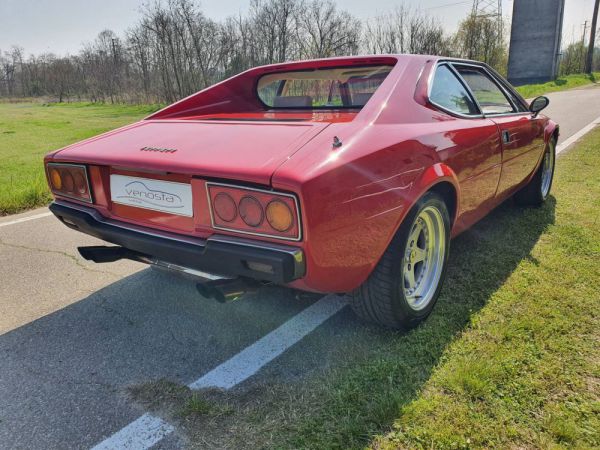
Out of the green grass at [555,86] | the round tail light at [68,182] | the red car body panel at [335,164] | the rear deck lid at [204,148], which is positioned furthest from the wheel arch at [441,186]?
the green grass at [555,86]

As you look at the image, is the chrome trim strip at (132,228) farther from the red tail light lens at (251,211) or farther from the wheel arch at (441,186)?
the wheel arch at (441,186)

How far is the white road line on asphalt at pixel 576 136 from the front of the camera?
7.14 metres

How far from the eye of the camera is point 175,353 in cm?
220

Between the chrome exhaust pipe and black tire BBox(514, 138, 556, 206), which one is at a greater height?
the chrome exhaust pipe

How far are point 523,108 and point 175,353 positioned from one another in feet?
11.2

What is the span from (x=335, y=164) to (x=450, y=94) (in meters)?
1.44

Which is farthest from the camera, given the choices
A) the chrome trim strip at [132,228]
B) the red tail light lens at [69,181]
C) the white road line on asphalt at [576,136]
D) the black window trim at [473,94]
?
the white road line on asphalt at [576,136]

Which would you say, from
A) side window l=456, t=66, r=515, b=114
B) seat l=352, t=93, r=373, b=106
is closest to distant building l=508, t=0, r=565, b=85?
side window l=456, t=66, r=515, b=114

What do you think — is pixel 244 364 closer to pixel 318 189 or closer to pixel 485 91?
pixel 318 189

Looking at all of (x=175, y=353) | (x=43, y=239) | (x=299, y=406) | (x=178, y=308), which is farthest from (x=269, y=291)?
(x=43, y=239)

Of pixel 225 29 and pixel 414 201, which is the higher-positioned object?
pixel 225 29

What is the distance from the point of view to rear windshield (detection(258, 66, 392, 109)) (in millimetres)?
2990

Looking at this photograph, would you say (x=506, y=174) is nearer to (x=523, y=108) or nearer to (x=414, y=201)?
(x=523, y=108)

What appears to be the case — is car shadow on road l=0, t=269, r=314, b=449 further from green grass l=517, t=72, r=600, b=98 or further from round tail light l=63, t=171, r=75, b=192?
green grass l=517, t=72, r=600, b=98
